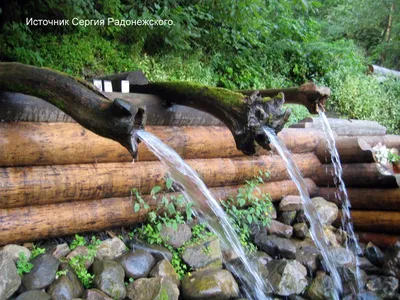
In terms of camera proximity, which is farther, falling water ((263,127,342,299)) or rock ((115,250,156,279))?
falling water ((263,127,342,299))

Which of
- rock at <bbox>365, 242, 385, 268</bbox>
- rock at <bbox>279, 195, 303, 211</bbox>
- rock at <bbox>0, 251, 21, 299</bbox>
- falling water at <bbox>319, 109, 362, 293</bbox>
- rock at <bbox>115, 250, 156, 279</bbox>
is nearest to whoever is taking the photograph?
rock at <bbox>0, 251, 21, 299</bbox>

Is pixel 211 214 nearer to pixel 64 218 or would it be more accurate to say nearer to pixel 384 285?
pixel 64 218

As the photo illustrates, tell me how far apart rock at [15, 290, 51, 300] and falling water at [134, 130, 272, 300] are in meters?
1.48

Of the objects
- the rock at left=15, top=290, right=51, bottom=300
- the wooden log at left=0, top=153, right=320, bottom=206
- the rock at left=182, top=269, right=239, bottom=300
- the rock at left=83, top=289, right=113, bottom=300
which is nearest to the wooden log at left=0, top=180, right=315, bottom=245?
the wooden log at left=0, top=153, right=320, bottom=206

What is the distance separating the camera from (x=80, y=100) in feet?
9.58

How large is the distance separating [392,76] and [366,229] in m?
9.71

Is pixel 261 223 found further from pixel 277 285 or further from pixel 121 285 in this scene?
pixel 121 285

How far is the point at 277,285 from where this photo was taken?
4.48 m

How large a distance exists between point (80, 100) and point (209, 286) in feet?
6.73

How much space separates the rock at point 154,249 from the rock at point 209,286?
0.30m

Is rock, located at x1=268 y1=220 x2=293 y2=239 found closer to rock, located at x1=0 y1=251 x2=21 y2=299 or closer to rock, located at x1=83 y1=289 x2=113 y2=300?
rock, located at x1=83 y1=289 x2=113 y2=300

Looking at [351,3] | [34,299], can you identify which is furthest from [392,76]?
[34,299]

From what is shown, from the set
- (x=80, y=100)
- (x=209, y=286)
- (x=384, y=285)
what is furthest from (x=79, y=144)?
(x=384, y=285)

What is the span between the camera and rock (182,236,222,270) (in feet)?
13.9
